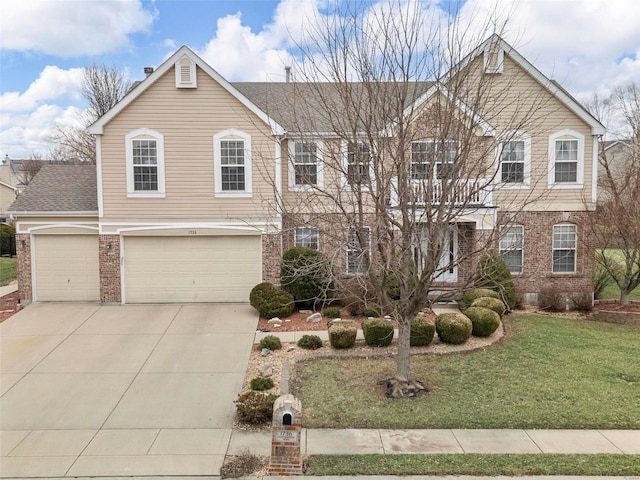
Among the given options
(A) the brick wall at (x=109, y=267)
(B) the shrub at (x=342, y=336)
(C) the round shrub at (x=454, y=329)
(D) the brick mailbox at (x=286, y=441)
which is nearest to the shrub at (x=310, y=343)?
(B) the shrub at (x=342, y=336)

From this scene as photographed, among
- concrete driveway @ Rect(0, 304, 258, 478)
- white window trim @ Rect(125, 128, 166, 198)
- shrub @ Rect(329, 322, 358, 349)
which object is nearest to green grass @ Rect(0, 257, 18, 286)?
concrete driveway @ Rect(0, 304, 258, 478)

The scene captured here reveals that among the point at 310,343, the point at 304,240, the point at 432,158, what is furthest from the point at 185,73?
the point at 432,158

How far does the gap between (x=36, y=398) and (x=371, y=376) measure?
6415 millimetres

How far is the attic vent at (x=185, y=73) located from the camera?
1543 centimetres

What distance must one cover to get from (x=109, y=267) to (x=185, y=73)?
693 cm

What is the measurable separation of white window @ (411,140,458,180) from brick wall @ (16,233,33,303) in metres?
14.2

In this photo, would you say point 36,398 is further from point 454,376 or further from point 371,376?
point 454,376

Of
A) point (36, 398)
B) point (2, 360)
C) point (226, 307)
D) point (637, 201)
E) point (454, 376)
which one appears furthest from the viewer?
point (226, 307)

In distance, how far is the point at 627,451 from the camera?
264 inches

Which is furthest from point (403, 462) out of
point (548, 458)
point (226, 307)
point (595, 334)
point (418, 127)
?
point (226, 307)

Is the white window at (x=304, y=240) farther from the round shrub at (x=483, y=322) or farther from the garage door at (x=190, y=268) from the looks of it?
the round shrub at (x=483, y=322)

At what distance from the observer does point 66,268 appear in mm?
16344

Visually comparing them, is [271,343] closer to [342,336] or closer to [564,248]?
[342,336]

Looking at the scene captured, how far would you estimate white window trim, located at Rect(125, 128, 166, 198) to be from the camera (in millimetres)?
15695
